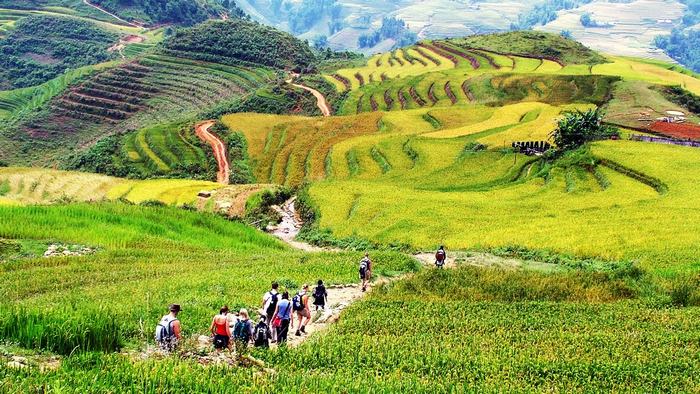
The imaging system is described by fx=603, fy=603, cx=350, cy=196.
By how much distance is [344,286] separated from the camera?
25531 millimetres

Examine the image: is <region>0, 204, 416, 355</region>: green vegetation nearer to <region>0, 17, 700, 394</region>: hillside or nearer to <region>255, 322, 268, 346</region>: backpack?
<region>0, 17, 700, 394</region>: hillside

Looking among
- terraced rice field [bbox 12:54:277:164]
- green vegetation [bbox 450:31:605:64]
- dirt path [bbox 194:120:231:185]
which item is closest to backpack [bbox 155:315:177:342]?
dirt path [bbox 194:120:231:185]

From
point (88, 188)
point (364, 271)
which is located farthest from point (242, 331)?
point (88, 188)

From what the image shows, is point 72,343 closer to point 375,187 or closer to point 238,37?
point 375,187

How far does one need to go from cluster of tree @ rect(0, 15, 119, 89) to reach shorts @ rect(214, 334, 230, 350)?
172965mm

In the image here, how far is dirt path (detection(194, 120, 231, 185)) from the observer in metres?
77.7

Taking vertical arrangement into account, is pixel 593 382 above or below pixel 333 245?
above

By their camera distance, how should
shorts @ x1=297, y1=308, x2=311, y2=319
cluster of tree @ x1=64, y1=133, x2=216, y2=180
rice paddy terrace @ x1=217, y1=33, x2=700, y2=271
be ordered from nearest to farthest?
shorts @ x1=297, y1=308, x2=311, y2=319 < rice paddy terrace @ x1=217, y1=33, x2=700, y2=271 < cluster of tree @ x1=64, y1=133, x2=216, y2=180

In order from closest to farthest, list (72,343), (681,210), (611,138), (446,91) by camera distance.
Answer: (72,343)
(681,210)
(611,138)
(446,91)

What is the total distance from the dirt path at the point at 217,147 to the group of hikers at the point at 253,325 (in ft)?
191

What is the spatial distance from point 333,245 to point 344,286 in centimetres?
1541

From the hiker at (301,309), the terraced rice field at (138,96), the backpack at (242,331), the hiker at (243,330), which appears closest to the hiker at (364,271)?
the hiker at (301,309)

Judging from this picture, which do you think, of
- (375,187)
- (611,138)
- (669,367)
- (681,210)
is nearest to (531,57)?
(611,138)

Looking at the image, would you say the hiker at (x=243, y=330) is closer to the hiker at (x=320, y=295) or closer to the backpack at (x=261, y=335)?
the backpack at (x=261, y=335)
